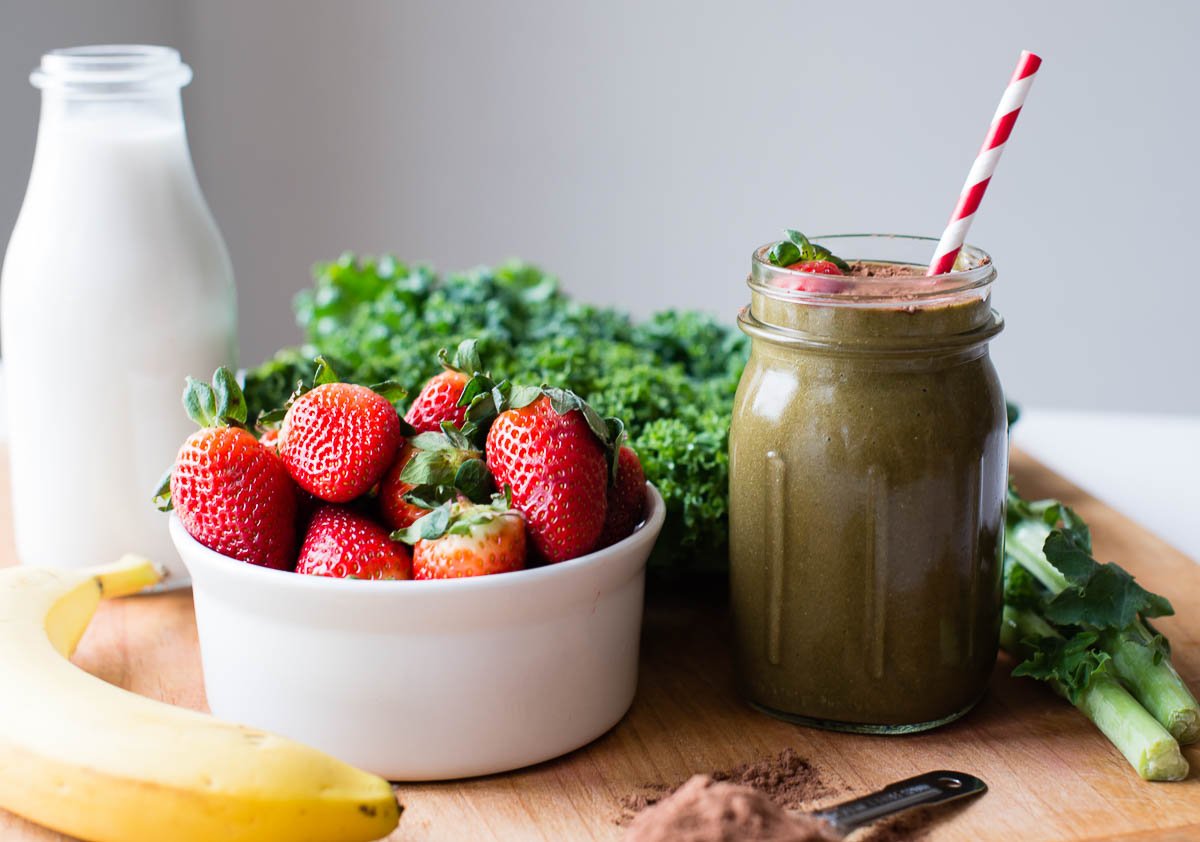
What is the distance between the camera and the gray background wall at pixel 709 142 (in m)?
3.46

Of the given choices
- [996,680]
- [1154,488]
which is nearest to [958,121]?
[1154,488]

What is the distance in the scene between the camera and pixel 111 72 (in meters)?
1.46

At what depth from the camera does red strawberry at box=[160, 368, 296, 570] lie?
114 centimetres

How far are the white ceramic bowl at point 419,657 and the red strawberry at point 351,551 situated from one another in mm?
26

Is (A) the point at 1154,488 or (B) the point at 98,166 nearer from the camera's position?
(B) the point at 98,166

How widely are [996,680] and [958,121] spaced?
8.15 ft

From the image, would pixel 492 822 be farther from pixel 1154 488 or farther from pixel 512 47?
pixel 512 47

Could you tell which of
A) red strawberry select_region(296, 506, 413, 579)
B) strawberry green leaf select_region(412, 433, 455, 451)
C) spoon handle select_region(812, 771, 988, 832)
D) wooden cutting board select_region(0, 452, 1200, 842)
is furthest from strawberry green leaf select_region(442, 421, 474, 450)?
spoon handle select_region(812, 771, 988, 832)

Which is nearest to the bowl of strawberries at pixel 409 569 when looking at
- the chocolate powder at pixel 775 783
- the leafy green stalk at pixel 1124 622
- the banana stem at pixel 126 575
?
the chocolate powder at pixel 775 783

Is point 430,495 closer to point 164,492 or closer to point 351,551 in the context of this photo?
point 351,551

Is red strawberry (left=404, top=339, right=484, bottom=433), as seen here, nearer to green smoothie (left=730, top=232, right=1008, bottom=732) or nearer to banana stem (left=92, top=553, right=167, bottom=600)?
green smoothie (left=730, top=232, right=1008, bottom=732)

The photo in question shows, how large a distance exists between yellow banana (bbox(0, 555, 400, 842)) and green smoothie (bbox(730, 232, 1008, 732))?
1.48 feet

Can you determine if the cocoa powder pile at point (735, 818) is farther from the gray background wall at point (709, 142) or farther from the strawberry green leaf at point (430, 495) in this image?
the gray background wall at point (709, 142)

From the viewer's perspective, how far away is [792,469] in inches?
47.0
